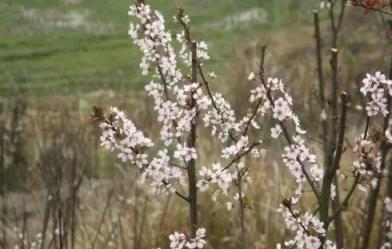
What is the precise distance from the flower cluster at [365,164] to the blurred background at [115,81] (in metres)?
2.35

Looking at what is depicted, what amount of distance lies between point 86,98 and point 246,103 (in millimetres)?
2515

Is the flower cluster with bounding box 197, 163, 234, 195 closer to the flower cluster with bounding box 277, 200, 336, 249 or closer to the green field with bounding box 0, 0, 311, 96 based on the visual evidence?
A: the flower cluster with bounding box 277, 200, 336, 249

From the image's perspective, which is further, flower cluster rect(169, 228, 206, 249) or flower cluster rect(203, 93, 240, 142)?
flower cluster rect(203, 93, 240, 142)

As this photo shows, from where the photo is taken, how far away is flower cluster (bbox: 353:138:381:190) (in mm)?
1792

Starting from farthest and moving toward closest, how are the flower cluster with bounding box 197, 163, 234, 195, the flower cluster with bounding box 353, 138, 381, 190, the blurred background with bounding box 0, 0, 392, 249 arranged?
the blurred background with bounding box 0, 0, 392, 249, the flower cluster with bounding box 197, 163, 234, 195, the flower cluster with bounding box 353, 138, 381, 190

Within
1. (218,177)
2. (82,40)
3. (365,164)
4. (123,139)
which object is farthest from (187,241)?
(82,40)

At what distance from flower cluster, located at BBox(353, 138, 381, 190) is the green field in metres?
8.79

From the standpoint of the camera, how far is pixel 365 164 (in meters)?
1.79

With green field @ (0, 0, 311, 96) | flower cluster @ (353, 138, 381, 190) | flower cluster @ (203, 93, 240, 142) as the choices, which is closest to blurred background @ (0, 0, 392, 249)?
green field @ (0, 0, 311, 96)

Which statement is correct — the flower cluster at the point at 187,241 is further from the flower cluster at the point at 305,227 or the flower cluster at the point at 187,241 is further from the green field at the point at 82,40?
the green field at the point at 82,40

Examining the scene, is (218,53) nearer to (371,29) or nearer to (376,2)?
(371,29)

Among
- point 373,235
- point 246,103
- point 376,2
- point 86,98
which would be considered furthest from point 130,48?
point 376,2

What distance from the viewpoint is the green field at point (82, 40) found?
11938 mm

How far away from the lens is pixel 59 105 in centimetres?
1014
